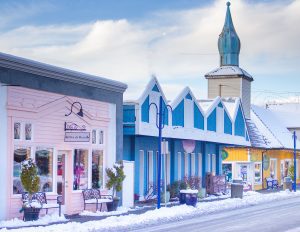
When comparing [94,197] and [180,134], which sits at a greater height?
[180,134]

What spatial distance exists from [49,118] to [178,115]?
1155cm

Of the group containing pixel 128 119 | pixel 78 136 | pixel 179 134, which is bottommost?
pixel 78 136

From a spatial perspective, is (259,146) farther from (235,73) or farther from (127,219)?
(127,219)

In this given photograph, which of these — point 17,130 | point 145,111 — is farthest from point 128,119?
point 17,130

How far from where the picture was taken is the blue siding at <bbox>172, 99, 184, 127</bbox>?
34.2 m

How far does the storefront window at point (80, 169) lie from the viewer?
2636 centimetres

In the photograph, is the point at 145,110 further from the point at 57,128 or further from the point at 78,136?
the point at 57,128

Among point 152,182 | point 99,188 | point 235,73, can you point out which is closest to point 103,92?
point 99,188

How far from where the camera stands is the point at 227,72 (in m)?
55.8

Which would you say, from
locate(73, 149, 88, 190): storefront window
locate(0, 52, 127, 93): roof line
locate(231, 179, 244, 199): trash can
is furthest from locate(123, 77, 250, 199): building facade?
locate(73, 149, 88, 190): storefront window

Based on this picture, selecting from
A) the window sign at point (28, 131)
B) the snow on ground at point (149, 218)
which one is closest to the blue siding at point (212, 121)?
the snow on ground at point (149, 218)

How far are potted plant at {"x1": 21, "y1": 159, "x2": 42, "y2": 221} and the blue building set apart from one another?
24.8 ft

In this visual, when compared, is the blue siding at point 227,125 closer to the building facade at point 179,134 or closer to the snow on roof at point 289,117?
the building facade at point 179,134

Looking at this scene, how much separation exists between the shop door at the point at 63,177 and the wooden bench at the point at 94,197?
37.8 inches
